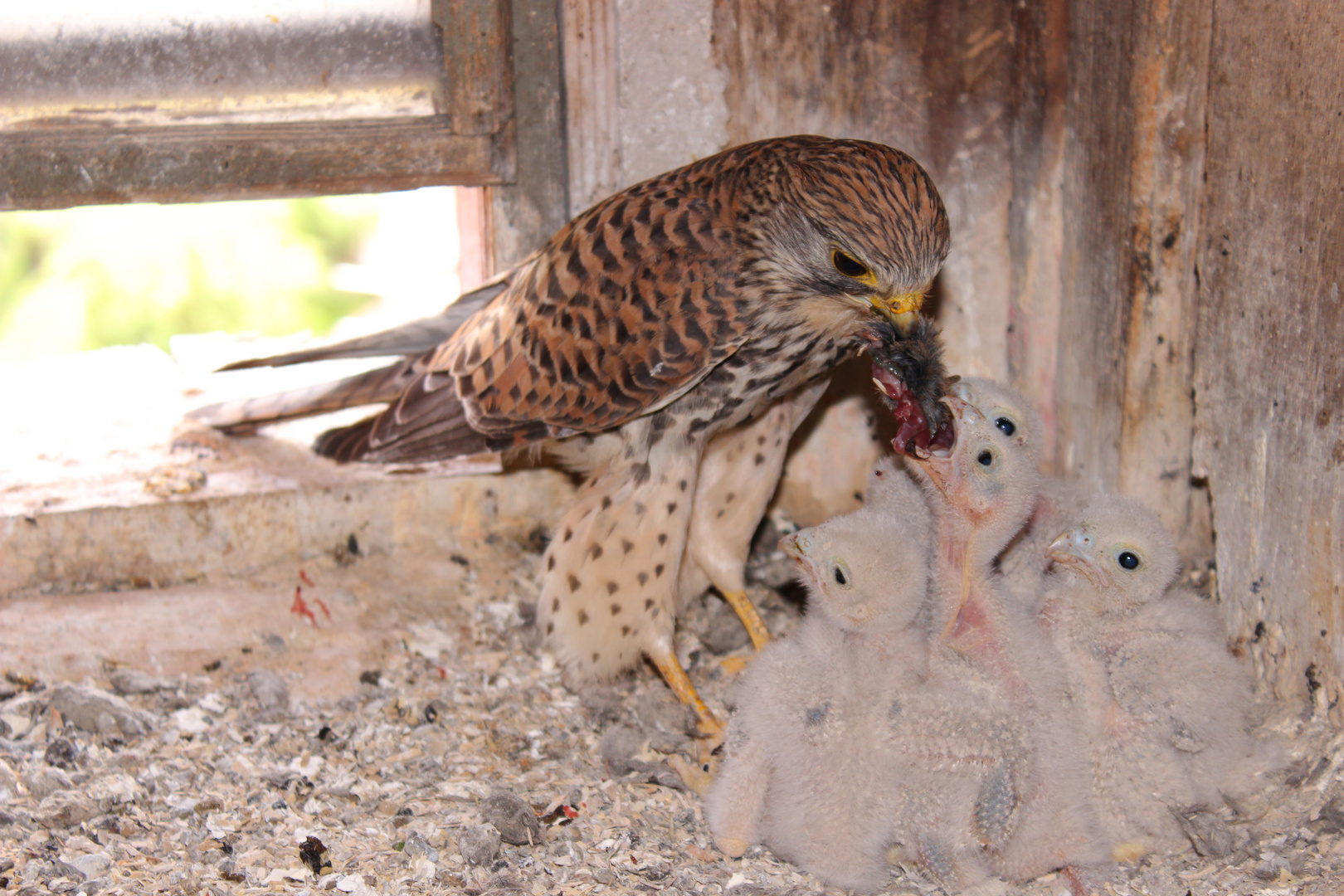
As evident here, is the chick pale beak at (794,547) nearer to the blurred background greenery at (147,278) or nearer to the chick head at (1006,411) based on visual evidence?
the chick head at (1006,411)

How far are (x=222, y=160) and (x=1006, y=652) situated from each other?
205 centimetres

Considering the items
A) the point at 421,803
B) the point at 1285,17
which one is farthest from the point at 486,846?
the point at 1285,17

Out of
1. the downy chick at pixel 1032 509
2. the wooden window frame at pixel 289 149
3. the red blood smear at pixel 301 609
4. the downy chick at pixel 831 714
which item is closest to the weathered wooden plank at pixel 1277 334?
the downy chick at pixel 1032 509

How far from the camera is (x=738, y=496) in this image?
9.36ft

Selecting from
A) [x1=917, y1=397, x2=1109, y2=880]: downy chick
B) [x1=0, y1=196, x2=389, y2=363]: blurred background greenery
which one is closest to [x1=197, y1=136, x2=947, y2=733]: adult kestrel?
[x1=917, y1=397, x2=1109, y2=880]: downy chick

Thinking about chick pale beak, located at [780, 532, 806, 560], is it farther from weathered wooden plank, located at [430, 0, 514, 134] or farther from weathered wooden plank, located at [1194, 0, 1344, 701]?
weathered wooden plank, located at [430, 0, 514, 134]

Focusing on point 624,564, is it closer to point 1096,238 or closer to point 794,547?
point 794,547

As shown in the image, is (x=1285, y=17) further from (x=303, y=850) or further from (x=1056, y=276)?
(x=303, y=850)

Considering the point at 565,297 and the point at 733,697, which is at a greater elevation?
the point at 565,297

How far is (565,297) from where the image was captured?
2531mm

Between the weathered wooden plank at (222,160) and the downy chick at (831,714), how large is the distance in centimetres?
135

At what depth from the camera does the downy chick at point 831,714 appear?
7.10 feet

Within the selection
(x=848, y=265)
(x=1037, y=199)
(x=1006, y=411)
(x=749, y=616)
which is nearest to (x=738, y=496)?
(x=749, y=616)

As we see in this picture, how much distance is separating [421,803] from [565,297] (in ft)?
3.44
